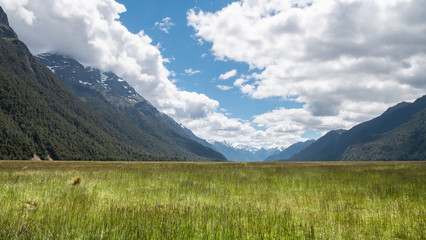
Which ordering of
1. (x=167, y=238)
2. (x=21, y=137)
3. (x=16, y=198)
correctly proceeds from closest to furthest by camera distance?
(x=167, y=238) < (x=16, y=198) < (x=21, y=137)

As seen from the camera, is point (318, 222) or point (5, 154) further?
point (5, 154)

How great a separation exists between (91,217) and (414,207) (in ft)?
45.7

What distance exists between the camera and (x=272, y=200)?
38.8 feet

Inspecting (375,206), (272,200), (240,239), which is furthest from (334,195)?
(240,239)

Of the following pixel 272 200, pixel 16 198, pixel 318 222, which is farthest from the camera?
pixel 272 200

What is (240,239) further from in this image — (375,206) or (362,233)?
(375,206)

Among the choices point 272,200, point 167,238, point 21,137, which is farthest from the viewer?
point 21,137

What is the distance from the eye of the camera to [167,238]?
5598 millimetres

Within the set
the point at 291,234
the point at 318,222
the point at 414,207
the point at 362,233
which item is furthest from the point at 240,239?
the point at 414,207

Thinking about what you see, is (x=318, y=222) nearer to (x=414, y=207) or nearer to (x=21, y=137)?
(x=414, y=207)

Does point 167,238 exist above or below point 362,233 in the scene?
above

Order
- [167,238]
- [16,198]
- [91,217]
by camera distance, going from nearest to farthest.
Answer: [167,238]
[91,217]
[16,198]

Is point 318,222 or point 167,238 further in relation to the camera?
point 318,222

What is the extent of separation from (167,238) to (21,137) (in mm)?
242166
